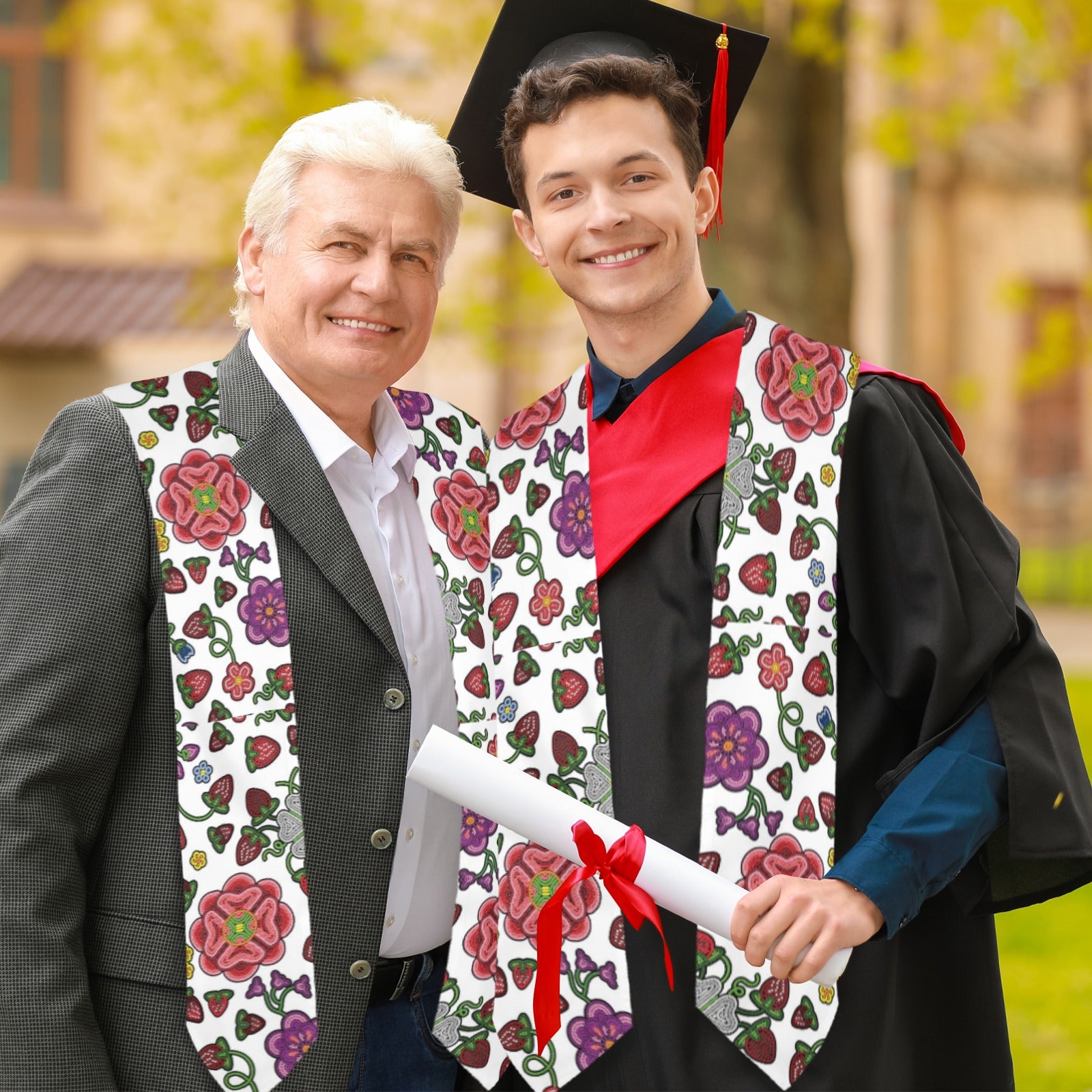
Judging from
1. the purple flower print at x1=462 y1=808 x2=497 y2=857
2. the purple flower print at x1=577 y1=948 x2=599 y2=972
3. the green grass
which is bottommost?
the green grass

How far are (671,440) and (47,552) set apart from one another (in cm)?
98

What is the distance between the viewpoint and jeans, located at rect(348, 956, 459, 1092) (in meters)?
2.26

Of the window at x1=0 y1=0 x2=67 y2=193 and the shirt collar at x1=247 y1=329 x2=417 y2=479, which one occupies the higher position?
the shirt collar at x1=247 y1=329 x2=417 y2=479

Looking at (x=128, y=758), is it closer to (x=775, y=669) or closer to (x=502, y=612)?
(x=502, y=612)

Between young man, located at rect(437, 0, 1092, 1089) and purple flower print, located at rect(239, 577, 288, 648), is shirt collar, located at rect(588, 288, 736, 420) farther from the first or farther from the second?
purple flower print, located at rect(239, 577, 288, 648)

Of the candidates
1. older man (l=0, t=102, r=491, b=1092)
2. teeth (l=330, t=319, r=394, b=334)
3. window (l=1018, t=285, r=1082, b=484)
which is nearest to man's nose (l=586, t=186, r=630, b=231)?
older man (l=0, t=102, r=491, b=1092)

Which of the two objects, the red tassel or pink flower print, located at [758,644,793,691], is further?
the red tassel

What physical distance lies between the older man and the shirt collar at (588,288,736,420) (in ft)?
1.14

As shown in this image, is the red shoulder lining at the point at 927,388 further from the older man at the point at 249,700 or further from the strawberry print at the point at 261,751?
the strawberry print at the point at 261,751

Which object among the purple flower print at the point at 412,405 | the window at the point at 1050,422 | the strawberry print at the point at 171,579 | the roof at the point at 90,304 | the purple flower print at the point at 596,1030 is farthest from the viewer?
the window at the point at 1050,422

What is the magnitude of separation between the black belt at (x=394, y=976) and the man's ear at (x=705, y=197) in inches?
51.7

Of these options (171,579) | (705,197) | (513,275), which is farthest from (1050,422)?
(171,579)

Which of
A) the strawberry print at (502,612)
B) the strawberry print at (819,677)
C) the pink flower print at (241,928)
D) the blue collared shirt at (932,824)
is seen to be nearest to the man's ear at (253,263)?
the strawberry print at (502,612)

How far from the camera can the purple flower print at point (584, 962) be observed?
86.7 inches
